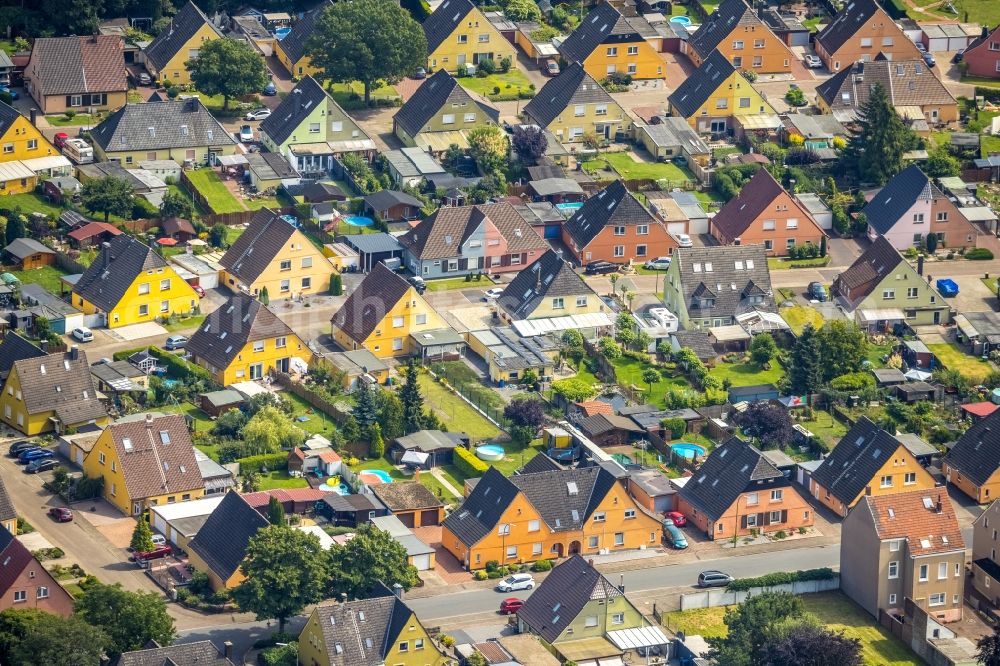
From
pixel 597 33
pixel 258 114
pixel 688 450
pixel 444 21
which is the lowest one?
pixel 688 450

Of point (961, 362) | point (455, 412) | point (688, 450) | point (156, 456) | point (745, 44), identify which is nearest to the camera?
point (156, 456)

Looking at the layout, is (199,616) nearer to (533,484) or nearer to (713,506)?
(533,484)

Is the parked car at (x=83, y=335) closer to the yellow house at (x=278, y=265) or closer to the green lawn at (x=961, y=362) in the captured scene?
the yellow house at (x=278, y=265)

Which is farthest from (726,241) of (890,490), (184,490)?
(184,490)

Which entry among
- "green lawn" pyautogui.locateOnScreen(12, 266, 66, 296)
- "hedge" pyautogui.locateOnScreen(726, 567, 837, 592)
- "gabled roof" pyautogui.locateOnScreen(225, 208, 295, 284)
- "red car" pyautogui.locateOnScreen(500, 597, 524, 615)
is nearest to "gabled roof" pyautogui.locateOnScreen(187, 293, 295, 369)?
"gabled roof" pyautogui.locateOnScreen(225, 208, 295, 284)

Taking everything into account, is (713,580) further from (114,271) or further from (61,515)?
(114,271)

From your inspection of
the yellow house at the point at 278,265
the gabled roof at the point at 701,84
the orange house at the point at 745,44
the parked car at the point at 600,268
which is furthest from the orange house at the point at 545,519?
the orange house at the point at 745,44

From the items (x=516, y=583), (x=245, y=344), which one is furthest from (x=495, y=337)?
(x=516, y=583)
